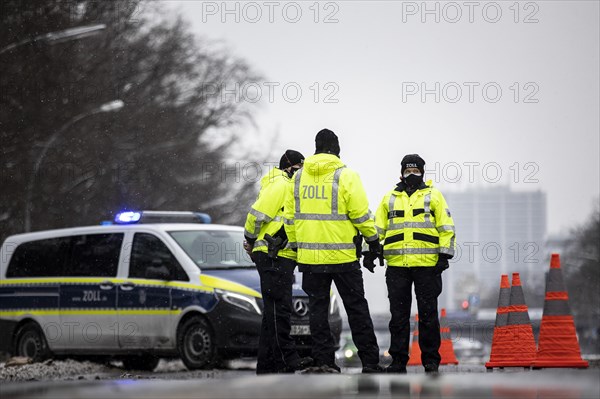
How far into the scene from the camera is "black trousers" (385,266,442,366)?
12883 millimetres

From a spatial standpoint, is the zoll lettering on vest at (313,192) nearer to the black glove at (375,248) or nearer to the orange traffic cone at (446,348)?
the black glove at (375,248)

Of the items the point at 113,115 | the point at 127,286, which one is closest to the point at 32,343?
the point at 127,286

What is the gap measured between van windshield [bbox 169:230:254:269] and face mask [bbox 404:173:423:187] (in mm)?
4598

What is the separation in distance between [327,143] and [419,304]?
1765mm

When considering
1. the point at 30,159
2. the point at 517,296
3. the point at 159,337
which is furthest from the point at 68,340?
the point at 30,159

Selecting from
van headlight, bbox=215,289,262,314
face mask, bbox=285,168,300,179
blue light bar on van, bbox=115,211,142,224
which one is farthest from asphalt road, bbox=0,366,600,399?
blue light bar on van, bbox=115,211,142,224

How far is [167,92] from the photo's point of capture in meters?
54.4

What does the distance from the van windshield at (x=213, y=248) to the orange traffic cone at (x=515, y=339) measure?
4.01 metres

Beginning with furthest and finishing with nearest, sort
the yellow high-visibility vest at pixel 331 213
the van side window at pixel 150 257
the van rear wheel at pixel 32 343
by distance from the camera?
the van rear wheel at pixel 32 343 < the van side window at pixel 150 257 < the yellow high-visibility vest at pixel 331 213

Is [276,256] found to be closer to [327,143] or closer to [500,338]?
[327,143]

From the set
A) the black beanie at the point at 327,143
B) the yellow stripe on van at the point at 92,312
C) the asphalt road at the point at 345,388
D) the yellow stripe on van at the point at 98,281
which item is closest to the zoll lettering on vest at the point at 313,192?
the black beanie at the point at 327,143

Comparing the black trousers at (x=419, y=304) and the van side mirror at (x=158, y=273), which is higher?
the van side mirror at (x=158, y=273)

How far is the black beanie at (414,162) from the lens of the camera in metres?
13.0

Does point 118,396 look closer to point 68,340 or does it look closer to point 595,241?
point 68,340
